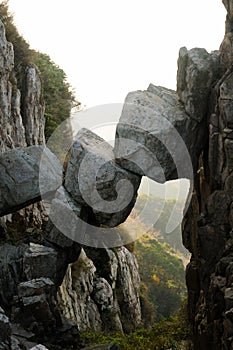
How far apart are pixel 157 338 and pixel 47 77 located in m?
26.4

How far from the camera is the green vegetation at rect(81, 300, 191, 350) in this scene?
Answer: 20.9m

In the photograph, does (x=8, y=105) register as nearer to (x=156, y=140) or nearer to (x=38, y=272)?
(x=156, y=140)

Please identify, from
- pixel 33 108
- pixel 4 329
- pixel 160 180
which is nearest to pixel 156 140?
pixel 160 180

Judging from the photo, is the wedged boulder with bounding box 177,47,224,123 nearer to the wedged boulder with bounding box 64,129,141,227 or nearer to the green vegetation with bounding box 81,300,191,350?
the wedged boulder with bounding box 64,129,141,227

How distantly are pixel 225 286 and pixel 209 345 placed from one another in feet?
9.54

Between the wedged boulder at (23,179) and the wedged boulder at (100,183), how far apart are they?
106cm

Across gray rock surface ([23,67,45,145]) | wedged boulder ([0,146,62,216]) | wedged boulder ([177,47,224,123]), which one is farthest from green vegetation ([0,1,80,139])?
wedged boulder ([177,47,224,123])

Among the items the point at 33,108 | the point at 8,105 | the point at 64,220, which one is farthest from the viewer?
the point at 33,108

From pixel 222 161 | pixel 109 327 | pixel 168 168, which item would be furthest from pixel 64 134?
pixel 222 161

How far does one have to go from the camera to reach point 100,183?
68.4 feet

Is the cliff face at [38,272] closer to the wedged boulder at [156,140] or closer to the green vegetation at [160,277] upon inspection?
the wedged boulder at [156,140]

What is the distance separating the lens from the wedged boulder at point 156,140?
20484 mm

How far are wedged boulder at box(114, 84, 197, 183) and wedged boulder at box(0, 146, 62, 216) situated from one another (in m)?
3.56

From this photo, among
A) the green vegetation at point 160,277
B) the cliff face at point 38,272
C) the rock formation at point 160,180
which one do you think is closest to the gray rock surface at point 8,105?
the cliff face at point 38,272
